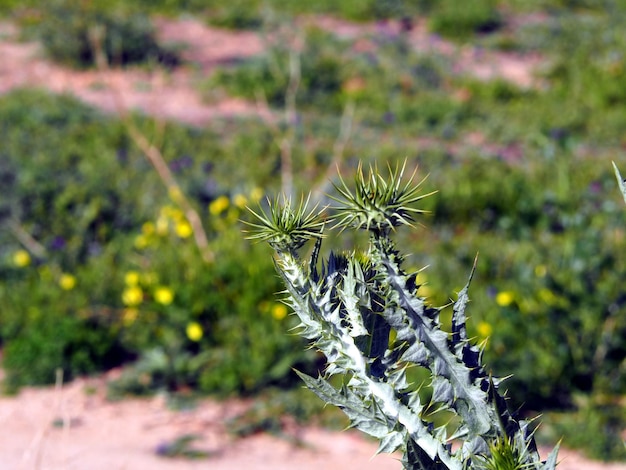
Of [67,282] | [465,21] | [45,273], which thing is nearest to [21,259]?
[45,273]

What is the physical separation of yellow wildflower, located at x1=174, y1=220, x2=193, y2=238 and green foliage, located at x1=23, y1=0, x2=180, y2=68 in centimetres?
433

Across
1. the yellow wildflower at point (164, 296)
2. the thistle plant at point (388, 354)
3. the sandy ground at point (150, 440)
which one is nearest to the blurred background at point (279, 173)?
the yellow wildflower at point (164, 296)

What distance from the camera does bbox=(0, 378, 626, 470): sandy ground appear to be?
3402 mm

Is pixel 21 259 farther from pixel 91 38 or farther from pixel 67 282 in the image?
pixel 91 38

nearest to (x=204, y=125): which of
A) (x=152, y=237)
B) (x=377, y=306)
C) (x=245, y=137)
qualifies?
(x=245, y=137)

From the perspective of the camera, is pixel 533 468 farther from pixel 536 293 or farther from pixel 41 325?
pixel 41 325

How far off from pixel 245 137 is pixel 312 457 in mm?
3875

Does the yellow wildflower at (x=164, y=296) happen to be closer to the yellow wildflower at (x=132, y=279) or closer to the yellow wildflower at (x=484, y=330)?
the yellow wildflower at (x=132, y=279)

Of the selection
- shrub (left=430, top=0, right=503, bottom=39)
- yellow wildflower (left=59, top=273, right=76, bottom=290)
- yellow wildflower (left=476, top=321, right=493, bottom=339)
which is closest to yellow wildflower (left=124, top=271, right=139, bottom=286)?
yellow wildflower (left=59, top=273, right=76, bottom=290)

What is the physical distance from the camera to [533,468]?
1.22 metres

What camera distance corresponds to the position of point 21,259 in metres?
4.69

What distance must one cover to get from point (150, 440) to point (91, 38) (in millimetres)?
6099

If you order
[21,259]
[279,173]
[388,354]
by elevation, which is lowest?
[279,173]

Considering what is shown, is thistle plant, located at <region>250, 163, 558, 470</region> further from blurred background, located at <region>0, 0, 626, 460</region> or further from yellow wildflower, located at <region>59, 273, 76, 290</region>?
yellow wildflower, located at <region>59, 273, 76, 290</region>
